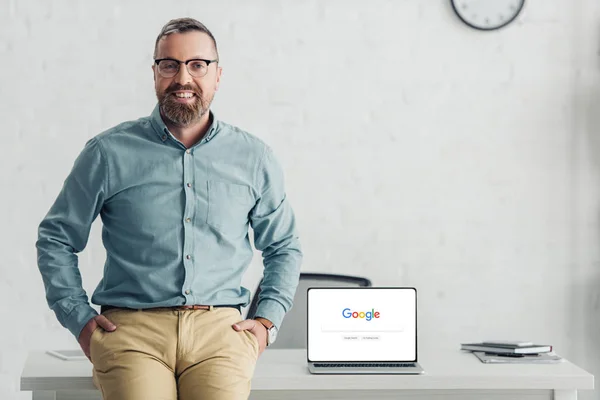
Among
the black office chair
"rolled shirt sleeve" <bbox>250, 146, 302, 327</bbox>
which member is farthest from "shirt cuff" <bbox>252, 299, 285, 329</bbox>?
the black office chair

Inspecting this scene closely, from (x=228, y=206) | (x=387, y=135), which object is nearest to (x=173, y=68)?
(x=228, y=206)

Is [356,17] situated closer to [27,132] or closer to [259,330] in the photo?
[27,132]

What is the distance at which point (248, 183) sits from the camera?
2070 millimetres

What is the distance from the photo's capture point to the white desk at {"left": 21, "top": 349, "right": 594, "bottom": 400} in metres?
1.93

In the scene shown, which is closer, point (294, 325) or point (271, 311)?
point (271, 311)

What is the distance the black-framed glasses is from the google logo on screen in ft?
2.18

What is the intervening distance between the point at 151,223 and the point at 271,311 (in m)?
0.37

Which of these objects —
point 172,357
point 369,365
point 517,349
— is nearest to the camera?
point 172,357

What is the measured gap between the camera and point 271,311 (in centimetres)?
208

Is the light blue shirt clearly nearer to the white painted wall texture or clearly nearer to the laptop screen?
the laptop screen

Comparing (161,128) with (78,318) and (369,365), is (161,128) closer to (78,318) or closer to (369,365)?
(78,318)

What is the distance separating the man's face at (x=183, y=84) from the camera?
6.52ft

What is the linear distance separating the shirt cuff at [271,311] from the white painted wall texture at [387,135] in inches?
57.8

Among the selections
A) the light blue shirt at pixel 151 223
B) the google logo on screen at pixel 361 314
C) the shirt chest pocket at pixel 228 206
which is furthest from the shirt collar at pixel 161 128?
the google logo on screen at pixel 361 314
